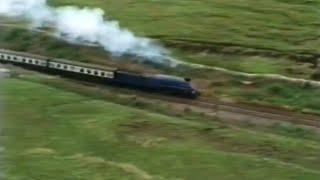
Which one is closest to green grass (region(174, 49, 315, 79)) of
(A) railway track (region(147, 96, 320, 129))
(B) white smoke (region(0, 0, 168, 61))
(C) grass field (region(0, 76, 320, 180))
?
(B) white smoke (region(0, 0, 168, 61))

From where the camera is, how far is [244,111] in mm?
36375

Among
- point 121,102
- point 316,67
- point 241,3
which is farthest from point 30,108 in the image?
point 241,3

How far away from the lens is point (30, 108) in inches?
1331

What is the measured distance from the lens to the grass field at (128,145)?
2906 cm

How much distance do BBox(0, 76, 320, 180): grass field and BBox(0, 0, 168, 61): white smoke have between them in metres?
7.04

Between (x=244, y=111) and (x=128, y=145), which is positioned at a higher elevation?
(x=244, y=111)

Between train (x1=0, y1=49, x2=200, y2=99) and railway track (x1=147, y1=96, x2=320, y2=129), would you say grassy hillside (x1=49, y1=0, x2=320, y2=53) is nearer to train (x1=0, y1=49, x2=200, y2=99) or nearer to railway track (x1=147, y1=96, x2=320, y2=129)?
train (x1=0, y1=49, x2=200, y2=99)

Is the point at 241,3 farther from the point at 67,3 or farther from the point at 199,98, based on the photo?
the point at 199,98

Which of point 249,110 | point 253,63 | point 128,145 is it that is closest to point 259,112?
point 249,110

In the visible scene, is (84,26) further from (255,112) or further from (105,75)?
(255,112)

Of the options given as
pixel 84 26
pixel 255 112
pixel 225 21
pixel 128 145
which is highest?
pixel 225 21

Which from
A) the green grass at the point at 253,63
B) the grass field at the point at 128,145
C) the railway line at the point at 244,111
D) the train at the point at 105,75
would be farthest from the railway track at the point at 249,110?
the green grass at the point at 253,63

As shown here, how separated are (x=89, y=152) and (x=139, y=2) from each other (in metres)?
21.5

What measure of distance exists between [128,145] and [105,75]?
7603mm
